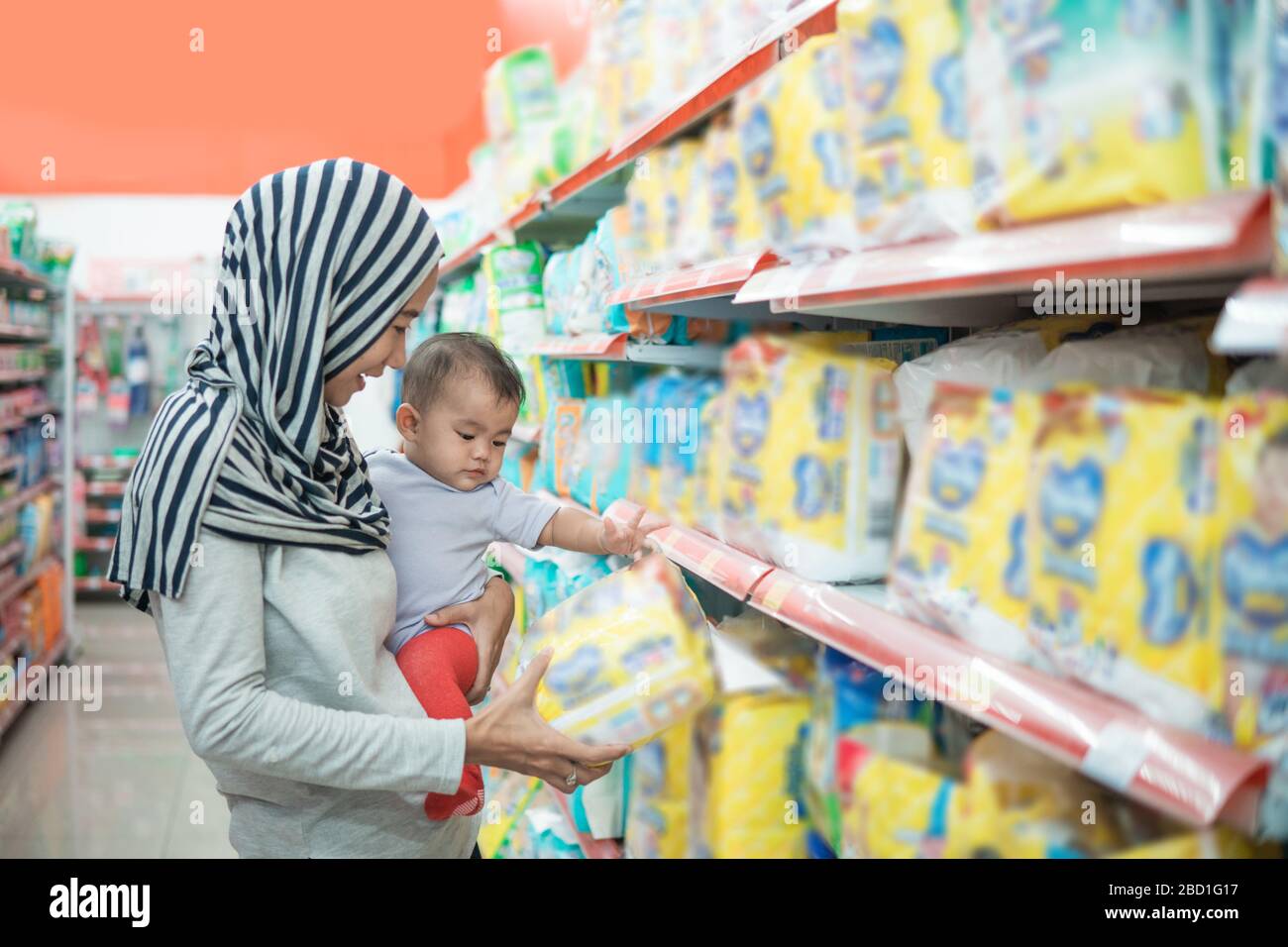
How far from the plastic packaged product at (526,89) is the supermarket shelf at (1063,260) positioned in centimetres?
252

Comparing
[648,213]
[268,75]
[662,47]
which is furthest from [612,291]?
[268,75]

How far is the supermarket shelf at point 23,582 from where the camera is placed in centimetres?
440

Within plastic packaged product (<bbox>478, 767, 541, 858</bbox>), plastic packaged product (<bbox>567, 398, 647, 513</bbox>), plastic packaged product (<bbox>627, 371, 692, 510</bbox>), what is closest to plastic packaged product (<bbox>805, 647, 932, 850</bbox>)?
plastic packaged product (<bbox>627, 371, 692, 510</bbox>)

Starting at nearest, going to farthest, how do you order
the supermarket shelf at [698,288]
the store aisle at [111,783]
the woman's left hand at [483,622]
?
1. the supermarket shelf at [698,288]
2. the woman's left hand at [483,622]
3. the store aisle at [111,783]

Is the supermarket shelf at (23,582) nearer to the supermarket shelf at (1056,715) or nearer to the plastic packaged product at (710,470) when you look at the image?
the plastic packaged product at (710,470)

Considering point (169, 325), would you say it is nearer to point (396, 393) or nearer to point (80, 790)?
point (396, 393)

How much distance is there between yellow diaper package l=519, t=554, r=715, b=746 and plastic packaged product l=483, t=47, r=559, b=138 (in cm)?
263

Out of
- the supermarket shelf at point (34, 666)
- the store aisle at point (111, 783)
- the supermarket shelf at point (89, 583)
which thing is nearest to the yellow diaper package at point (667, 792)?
the store aisle at point (111, 783)

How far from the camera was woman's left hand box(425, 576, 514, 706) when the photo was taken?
73.9 inches

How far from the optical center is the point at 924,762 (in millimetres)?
1325

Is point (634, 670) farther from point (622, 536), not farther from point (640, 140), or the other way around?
point (640, 140)
